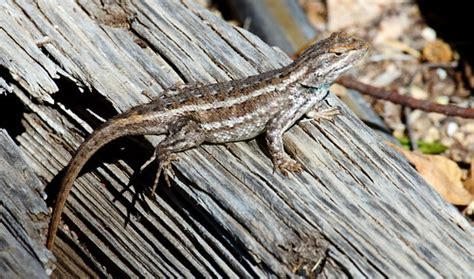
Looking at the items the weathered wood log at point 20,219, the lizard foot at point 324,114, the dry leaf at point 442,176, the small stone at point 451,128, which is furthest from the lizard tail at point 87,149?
the small stone at point 451,128

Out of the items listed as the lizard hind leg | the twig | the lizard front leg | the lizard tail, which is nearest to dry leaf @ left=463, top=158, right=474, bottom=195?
the twig

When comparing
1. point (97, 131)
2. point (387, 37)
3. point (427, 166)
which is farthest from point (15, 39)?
point (387, 37)

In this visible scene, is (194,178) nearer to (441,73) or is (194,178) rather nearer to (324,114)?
(324,114)

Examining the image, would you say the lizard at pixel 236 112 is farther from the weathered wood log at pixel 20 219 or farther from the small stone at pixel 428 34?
the small stone at pixel 428 34

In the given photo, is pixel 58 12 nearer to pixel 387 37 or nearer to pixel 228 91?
pixel 228 91

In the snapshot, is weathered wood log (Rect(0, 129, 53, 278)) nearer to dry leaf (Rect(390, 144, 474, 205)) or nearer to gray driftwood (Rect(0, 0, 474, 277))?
gray driftwood (Rect(0, 0, 474, 277))

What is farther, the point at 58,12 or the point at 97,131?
the point at 58,12
